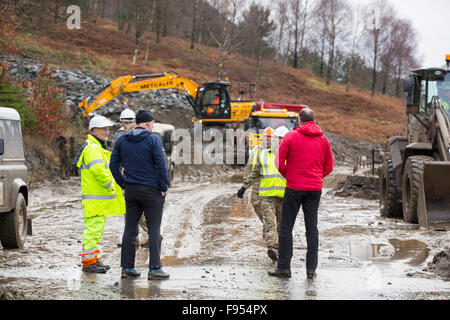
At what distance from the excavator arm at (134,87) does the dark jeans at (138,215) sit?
19.8 metres

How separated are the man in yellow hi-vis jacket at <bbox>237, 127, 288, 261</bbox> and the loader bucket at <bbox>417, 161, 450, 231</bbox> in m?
3.54

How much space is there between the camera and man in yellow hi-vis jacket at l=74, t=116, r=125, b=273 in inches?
306

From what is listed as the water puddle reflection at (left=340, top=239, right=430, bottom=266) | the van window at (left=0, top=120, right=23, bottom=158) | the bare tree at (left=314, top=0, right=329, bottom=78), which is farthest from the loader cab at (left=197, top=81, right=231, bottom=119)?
the bare tree at (left=314, top=0, right=329, bottom=78)

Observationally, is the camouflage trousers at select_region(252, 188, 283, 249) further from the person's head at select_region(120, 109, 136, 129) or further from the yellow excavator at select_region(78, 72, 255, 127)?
the yellow excavator at select_region(78, 72, 255, 127)

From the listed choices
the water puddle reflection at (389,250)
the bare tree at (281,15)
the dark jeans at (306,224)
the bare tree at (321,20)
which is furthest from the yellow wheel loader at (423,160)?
the bare tree at (321,20)

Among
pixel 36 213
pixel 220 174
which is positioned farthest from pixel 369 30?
pixel 36 213

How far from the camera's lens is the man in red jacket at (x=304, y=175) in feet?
24.8

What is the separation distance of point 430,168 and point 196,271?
17.9 feet

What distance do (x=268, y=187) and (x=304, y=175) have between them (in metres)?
1.42

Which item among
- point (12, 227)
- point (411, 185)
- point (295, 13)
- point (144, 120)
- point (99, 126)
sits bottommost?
point (12, 227)

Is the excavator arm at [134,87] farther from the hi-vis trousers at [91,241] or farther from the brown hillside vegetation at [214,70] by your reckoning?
the hi-vis trousers at [91,241]

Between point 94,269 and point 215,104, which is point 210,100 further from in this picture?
point 94,269

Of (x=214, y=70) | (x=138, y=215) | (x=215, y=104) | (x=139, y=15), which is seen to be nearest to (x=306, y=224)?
(x=138, y=215)

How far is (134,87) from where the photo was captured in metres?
27.5
